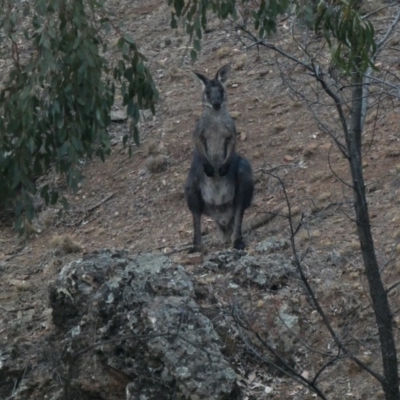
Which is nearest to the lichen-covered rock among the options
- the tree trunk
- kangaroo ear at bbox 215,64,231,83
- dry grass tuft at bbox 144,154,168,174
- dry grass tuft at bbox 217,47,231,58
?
the tree trunk

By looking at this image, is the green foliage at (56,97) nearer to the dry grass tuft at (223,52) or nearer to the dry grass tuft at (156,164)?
the dry grass tuft at (156,164)

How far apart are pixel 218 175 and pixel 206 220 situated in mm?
1228

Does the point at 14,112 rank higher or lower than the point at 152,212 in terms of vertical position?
higher

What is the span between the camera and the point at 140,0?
18.6m

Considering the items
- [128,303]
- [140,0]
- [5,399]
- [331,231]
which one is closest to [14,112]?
[128,303]

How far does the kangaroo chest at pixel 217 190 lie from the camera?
11.3 metres

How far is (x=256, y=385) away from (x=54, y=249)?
4.78m

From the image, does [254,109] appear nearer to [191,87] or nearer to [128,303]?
[191,87]

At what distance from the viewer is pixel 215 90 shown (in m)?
11.6

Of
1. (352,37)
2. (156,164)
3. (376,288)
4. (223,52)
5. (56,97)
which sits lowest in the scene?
(156,164)

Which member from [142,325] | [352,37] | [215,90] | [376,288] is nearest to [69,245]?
[215,90]

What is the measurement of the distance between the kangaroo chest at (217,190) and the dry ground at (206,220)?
17.7 inches

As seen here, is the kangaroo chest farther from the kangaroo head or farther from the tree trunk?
the tree trunk

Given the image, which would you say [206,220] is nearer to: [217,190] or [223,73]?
[217,190]
